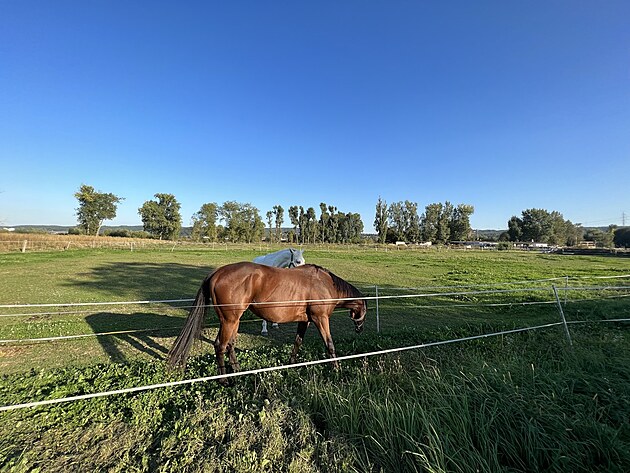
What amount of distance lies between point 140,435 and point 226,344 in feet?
5.18

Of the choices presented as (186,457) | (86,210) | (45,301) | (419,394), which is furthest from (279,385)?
(86,210)

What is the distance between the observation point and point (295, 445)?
7.89ft

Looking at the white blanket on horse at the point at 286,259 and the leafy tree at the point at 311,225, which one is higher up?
the leafy tree at the point at 311,225

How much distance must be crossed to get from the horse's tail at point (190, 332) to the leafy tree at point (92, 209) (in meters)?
68.5

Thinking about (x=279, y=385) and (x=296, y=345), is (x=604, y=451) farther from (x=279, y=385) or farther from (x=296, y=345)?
(x=296, y=345)

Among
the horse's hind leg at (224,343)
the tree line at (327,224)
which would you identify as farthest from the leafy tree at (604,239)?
the horse's hind leg at (224,343)

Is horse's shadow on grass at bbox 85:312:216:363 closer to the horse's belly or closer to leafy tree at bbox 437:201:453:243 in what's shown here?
the horse's belly

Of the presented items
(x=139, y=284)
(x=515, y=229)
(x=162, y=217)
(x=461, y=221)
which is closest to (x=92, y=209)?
(x=162, y=217)

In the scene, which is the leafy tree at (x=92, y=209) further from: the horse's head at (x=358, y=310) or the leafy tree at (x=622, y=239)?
the leafy tree at (x=622, y=239)

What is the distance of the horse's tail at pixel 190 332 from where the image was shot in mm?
4027

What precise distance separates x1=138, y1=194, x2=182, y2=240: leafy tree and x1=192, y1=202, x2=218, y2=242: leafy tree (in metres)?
4.42

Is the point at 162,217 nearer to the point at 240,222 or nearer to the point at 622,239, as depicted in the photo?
the point at 240,222

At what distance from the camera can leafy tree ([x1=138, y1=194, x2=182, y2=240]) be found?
59281 millimetres

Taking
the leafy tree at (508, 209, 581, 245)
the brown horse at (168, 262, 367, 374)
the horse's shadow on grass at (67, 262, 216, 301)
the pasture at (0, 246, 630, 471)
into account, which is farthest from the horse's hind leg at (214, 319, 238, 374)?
the leafy tree at (508, 209, 581, 245)
